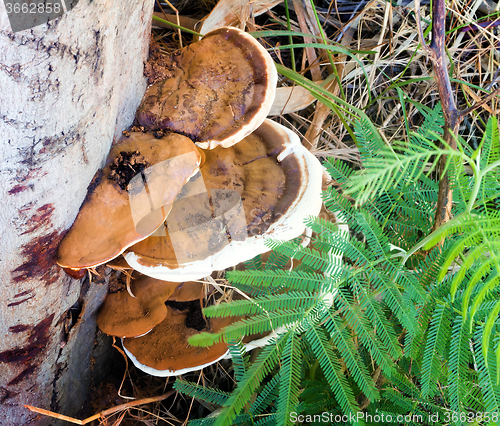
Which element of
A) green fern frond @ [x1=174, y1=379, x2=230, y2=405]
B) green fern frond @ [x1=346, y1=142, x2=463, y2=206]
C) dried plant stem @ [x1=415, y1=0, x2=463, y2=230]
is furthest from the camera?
green fern frond @ [x1=174, y1=379, x2=230, y2=405]

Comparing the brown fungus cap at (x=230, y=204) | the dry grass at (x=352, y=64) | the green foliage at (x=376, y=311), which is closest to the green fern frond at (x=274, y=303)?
the green foliage at (x=376, y=311)

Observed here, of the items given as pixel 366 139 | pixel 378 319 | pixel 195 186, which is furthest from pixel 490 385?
pixel 195 186

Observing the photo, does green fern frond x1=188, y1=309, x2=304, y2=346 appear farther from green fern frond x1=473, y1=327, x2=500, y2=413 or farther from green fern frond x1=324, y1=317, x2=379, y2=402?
green fern frond x1=473, y1=327, x2=500, y2=413

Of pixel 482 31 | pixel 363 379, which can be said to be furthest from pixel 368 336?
pixel 482 31

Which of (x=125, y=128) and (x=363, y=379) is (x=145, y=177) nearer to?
(x=125, y=128)

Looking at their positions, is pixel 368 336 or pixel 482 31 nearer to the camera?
pixel 368 336

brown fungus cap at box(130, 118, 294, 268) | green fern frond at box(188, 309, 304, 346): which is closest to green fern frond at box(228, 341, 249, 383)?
green fern frond at box(188, 309, 304, 346)
